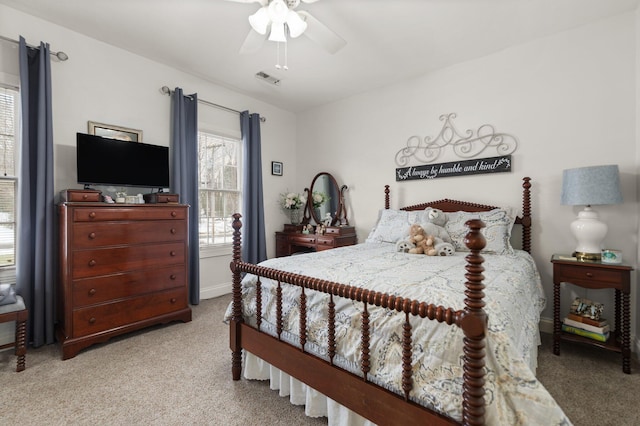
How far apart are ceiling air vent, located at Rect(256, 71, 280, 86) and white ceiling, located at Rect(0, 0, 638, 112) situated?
80 mm

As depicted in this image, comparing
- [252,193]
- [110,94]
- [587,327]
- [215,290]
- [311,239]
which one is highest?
[110,94]

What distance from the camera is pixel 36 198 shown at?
7.98 ft

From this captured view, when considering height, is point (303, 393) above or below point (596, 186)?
below

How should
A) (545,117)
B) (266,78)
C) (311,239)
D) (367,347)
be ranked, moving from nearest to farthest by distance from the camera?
(367,347), (545,117), (266,78), (311,239)

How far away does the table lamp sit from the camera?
217 cm

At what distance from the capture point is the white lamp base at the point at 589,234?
7.55ft

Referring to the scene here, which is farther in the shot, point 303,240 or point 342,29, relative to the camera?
point 303,240

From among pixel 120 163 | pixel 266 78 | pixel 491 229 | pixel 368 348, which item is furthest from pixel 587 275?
pixel 120 163

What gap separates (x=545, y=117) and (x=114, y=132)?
4139 millimetres

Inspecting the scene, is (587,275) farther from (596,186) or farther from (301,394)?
(301,394)

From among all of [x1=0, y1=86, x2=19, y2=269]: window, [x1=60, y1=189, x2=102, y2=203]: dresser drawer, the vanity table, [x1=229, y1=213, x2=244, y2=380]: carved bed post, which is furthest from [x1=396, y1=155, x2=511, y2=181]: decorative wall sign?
[x1=0, y1=86, x2=19, y2=269]: window

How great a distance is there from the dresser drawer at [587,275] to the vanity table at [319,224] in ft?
7.30

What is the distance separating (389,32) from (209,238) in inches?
122

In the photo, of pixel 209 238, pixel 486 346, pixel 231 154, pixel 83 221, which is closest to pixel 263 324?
pixel 486 346
